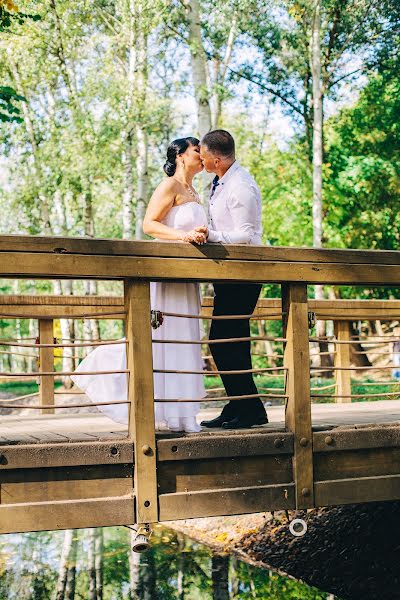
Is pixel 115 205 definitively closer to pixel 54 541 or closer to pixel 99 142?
pixel 99 142

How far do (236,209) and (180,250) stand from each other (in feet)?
2.35

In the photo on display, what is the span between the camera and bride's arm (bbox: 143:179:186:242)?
503cm

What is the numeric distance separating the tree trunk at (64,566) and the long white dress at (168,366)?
3012 millimetres

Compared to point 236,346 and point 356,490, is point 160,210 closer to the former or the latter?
point 236,346

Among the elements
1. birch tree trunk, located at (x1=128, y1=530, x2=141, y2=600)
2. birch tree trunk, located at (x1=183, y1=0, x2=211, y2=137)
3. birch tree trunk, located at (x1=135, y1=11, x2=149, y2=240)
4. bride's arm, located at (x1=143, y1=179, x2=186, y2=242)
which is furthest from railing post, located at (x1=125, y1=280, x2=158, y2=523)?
birch tree trunk, located at (x1=135, y1=11, x2=149, y2=240)

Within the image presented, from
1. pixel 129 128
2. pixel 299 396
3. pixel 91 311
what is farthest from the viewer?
pixel 129 128

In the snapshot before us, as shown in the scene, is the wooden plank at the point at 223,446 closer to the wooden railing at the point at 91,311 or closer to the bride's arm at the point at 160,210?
the bride's arm at the point at 160,210

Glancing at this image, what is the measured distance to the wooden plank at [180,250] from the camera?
13.6 ft

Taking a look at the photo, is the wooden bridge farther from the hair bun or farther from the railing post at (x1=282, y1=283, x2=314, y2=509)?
the hair bun

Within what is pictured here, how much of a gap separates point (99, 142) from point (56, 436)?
19093mm

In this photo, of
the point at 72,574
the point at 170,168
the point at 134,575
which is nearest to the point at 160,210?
the point at 170,168

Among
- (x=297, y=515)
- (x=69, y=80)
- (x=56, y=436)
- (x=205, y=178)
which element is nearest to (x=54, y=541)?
(x=297, y=515)

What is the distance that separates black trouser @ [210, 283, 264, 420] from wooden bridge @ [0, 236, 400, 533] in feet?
0.82

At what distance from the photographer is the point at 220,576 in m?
7.65
